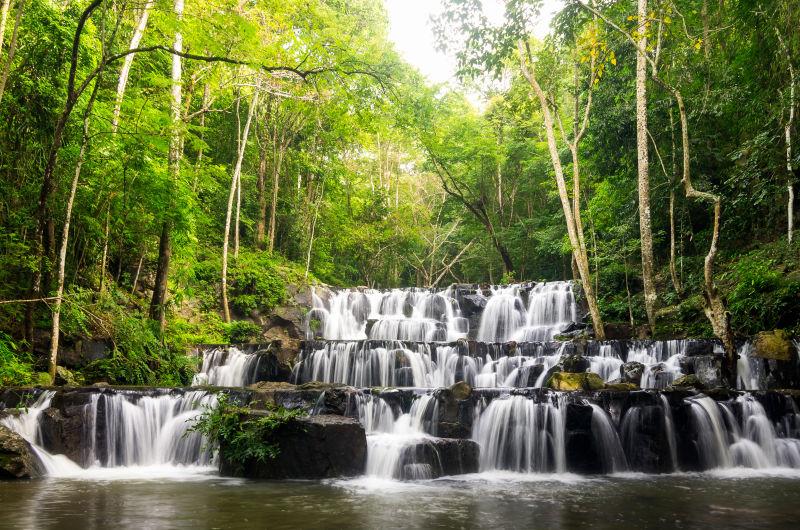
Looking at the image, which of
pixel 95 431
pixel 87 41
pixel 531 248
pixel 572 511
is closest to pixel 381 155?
pixel 531 248

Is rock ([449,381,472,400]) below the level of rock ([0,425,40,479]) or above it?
above

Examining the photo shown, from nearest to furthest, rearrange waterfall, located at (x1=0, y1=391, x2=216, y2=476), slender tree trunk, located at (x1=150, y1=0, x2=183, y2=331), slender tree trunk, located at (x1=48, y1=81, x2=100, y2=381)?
waterfall, located at (x1=0, y1=391, x2=216, y2=476) → slender tree trunk, located at (x1=48, y1=81, x2=100, y2=381) → slender tree trunk, located at (x1=150, y1=0, x2=183, y2=331)

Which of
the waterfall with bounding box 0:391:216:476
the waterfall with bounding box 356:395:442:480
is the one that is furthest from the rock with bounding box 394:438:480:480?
the waterfall with bounding box 0:391:216:476

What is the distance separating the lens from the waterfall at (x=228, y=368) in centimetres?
1397

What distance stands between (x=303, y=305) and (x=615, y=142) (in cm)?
1327

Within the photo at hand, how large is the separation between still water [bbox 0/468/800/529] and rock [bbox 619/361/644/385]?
10.5 feet

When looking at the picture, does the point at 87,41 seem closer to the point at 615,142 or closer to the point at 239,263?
the point at 239,263

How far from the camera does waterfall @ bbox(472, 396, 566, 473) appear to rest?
30.0 feet

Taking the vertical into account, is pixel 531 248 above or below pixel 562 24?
below

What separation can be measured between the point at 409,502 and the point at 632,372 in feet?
24.0

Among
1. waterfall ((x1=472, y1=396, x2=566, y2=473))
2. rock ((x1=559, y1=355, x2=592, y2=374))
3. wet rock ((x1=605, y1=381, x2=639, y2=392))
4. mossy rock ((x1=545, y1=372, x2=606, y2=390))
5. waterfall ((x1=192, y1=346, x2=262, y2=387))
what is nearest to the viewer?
waterfall ((x1=472, y1=396, x2=566, y2=473))

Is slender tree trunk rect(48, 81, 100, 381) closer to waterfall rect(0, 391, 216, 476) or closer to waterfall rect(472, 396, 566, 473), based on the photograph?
waterfall rect(0, 391, 216, 476)

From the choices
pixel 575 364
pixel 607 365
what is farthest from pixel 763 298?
pixel 575 364

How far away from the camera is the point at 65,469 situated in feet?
28.3
